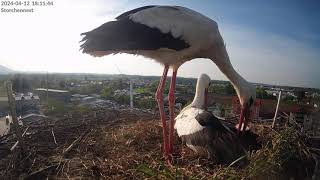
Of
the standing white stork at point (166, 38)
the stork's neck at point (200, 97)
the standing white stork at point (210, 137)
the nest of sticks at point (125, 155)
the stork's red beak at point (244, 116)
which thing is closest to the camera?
the nest of sticks at point (125, 155)

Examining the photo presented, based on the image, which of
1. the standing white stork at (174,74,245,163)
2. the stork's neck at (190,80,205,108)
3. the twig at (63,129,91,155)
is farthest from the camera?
the stork's neck at (190,80,205,108)

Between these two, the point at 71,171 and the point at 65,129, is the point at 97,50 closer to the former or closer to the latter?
the point at 71,171

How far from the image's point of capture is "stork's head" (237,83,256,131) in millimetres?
4535

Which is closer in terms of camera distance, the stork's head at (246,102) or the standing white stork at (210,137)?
the standing white stork at (210,137)

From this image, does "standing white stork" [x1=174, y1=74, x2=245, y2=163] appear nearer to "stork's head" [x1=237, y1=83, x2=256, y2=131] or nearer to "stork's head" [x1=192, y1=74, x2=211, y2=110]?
"stork's head" [x1=237, y1=83, x2=256, y2=131]

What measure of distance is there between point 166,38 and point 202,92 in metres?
2.12

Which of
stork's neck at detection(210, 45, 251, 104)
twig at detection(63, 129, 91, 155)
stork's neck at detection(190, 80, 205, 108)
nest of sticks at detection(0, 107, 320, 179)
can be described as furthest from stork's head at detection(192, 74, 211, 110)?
twig at detection(63, 129, 91, 155)

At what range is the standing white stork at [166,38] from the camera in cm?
391

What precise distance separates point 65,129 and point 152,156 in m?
1.98

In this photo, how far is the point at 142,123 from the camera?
221 inches

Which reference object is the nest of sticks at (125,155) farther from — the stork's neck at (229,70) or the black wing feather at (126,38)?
the black wing feather at (126,38)

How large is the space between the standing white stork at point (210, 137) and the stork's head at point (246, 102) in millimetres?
473

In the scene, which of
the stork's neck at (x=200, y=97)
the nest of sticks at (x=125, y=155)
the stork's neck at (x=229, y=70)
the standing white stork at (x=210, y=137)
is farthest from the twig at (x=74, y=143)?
the stork's neck at (x=229, y=70)

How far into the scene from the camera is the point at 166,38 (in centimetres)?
404
